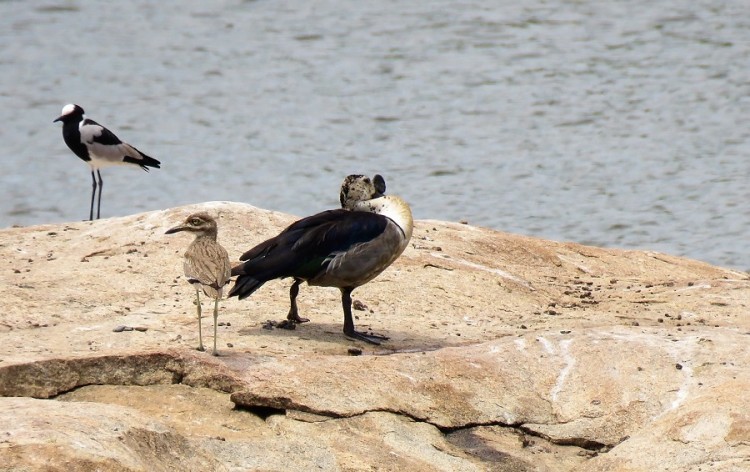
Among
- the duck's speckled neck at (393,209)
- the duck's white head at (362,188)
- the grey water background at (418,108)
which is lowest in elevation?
the grey water background at (418,108)

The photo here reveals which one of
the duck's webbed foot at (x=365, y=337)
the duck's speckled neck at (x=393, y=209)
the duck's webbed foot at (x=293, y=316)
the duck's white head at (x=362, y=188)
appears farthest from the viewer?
the duck's white head at (x=362, y=188)

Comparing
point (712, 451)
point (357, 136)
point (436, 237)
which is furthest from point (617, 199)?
point (712, 451)

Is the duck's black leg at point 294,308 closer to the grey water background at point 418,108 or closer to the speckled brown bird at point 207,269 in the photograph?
the speckled brown bird at point 207,269

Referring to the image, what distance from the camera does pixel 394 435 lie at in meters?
7.97

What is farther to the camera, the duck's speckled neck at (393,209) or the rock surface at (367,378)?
the duck's speckled neck at (393,209)

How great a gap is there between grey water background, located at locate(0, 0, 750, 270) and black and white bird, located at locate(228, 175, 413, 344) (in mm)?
9658

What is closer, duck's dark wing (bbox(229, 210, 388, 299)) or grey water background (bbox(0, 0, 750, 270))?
duck's dark wing (bbox(229, 210, 388, 299))

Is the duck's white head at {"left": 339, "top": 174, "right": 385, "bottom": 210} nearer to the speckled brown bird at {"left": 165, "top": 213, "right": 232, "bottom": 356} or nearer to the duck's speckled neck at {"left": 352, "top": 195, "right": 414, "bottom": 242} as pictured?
the duck's speckled neck at {"left": 352, "top": 195, "right": 414, "bottom": 242}

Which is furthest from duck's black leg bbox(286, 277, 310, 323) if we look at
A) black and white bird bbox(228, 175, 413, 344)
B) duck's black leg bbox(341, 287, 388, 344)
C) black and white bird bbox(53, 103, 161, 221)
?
black and white bird bbox(53, 103, 161, 221)

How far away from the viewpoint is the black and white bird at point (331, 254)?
30.9 feet

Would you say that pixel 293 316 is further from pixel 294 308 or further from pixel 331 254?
pixel 331 254

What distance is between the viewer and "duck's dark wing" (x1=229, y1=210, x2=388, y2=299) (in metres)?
9.38

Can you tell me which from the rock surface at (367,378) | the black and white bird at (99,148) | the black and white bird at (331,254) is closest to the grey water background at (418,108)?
the black and white bird at (99,148)

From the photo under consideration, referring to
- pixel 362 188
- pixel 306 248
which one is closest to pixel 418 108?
pixel 362 188
